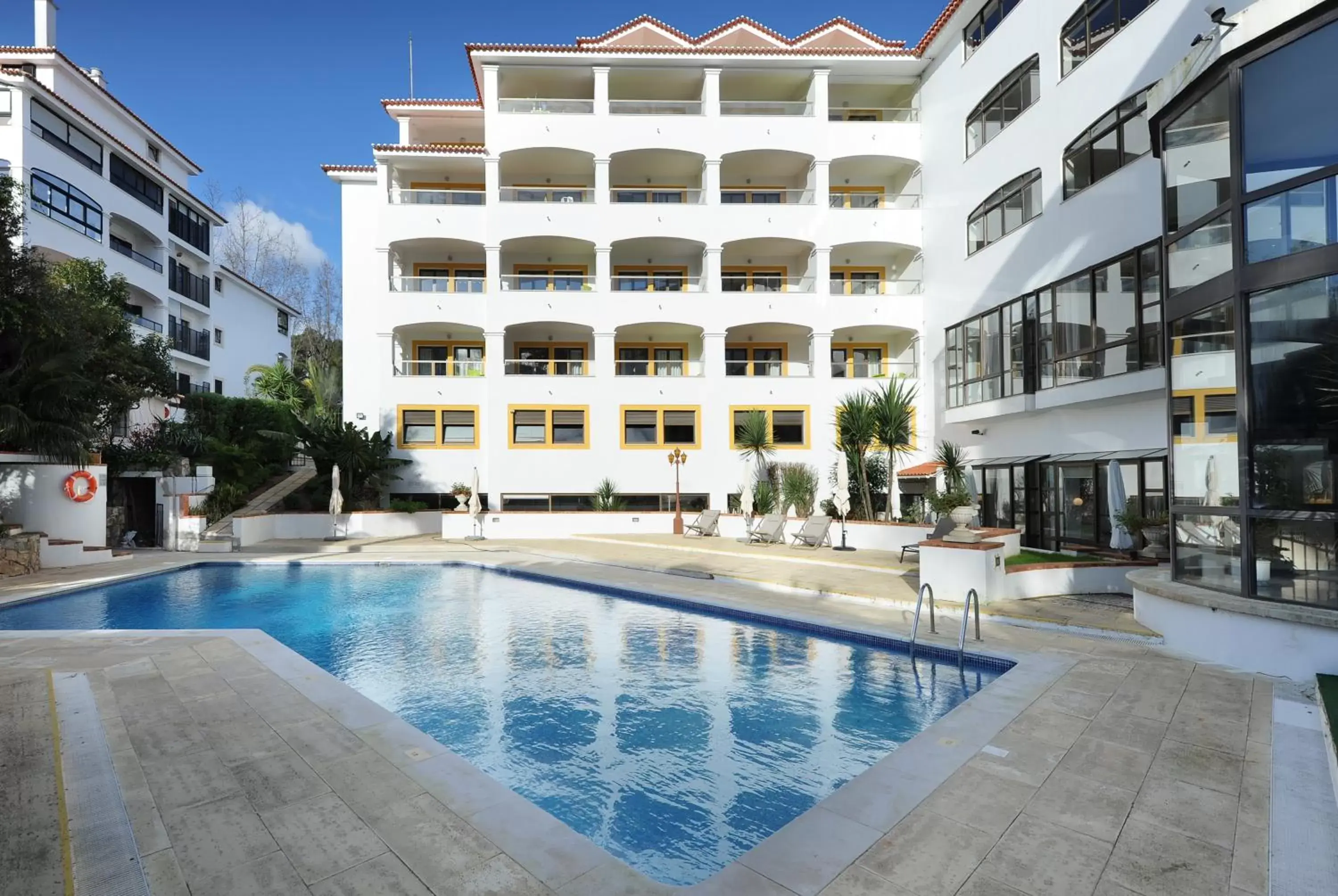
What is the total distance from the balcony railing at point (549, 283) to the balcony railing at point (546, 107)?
564 cm

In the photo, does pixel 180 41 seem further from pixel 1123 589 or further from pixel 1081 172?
pixel 1123 589

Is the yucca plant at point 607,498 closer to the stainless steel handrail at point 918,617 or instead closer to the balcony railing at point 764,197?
the balcony railing at point 764,197

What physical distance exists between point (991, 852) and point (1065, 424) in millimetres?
14048

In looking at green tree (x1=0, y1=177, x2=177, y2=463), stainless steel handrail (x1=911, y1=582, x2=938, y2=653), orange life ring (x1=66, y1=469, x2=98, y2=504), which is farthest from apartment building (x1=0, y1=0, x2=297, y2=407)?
stainless steel handrail (x1=911, y1=582, x2=938, y2=653)

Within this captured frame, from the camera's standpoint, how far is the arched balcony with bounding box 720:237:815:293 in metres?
25.7

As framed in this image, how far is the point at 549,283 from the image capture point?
82.4 ft

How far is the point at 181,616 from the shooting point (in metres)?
11.1

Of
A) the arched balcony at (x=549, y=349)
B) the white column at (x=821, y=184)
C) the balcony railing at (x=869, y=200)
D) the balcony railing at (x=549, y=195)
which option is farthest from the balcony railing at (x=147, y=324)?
the balcony railing at (x=869, y=200)

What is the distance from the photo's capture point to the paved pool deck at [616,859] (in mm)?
3287

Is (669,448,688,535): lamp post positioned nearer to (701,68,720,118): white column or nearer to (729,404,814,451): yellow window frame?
(729,404,814,451): yellow window frame

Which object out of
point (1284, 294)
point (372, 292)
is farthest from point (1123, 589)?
point (372, 292)

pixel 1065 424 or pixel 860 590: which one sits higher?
pixel 1065 424

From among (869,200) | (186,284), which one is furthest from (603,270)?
(186,284)

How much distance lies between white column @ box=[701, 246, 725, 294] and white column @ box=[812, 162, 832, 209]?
13.1ft
